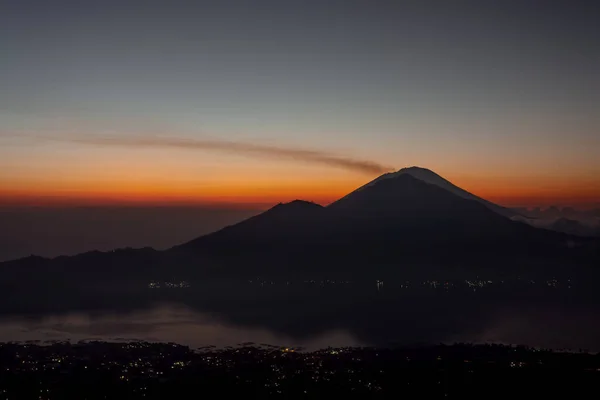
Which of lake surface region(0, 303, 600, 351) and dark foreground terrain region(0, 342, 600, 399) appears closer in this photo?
dark foreground terrain region(0, 342, 600, 399)

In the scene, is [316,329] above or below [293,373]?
below

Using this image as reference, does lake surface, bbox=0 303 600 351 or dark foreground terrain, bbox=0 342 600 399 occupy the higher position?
dark foreground terrain, bbox=0 342 600 399

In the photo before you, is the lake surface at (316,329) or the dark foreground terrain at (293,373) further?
the lake surface at (316,329)

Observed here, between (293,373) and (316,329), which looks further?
(316,329)

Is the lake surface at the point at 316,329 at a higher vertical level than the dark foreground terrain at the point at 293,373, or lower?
lower
